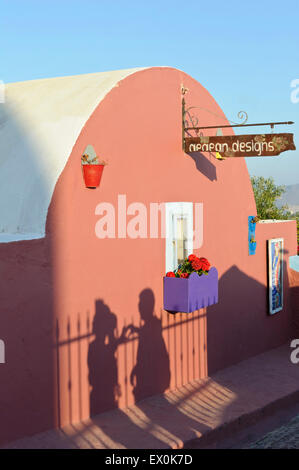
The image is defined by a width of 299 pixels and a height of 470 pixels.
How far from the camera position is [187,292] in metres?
8.58

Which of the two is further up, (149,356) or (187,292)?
(187,292)

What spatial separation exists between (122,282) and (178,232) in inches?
61.6

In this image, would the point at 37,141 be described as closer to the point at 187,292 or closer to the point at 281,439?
the point at 187,292

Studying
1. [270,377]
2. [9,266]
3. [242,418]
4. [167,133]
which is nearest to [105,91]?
[167,133]

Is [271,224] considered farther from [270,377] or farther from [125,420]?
[125,420]

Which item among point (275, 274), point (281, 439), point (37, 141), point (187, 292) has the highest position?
point (37, 141)

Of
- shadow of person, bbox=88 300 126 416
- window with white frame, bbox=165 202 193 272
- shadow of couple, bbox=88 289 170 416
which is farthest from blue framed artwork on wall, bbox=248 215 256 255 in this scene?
shadow of person, bbox=88 300 126 416

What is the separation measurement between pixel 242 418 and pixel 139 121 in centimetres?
420

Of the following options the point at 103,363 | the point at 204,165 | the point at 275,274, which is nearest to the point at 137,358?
the point at 103,363

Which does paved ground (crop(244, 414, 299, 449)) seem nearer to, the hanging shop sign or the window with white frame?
the window with white frame

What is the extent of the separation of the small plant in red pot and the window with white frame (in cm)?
181

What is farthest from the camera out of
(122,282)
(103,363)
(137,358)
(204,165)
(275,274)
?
(275,274)

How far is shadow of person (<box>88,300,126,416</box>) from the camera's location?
25.0ft
